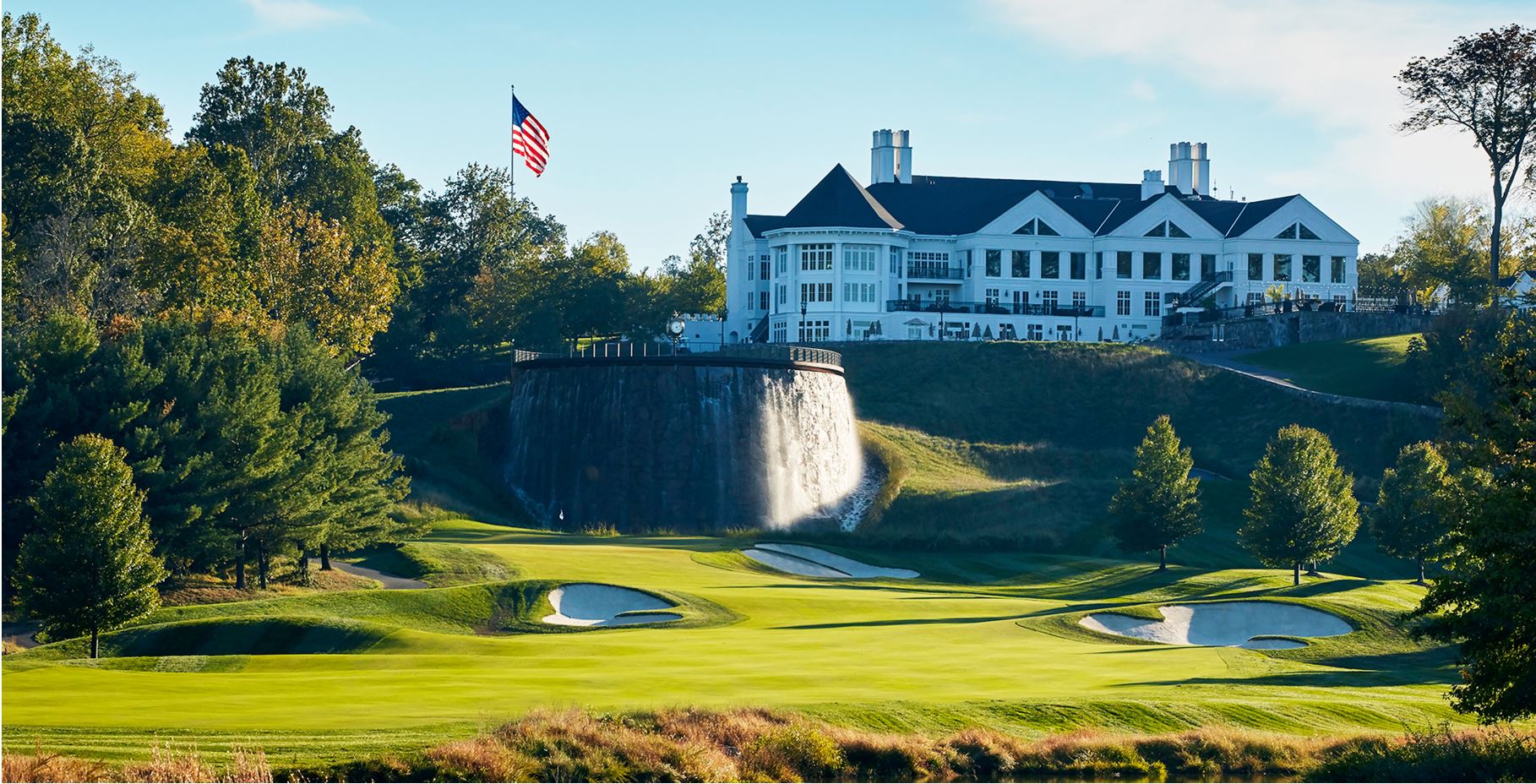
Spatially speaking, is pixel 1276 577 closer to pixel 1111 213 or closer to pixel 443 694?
pixel 443 694

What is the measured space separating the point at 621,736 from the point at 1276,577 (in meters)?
38.9

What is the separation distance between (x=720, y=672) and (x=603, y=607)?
50.9 ft

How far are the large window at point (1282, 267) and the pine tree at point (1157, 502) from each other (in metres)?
55.1

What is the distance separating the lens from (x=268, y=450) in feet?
175

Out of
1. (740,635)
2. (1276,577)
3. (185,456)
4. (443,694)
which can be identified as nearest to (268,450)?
(185,456)

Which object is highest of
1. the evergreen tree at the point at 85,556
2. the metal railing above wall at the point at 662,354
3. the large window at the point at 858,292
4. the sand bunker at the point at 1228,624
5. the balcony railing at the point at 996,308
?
the large window at the point at 858,292

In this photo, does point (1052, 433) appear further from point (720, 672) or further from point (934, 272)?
point (720, 672)

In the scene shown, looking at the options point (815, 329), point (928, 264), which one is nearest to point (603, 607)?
point (815, 329)

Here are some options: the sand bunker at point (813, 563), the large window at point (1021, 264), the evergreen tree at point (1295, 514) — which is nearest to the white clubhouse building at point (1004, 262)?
the large window at point (1021, 264)

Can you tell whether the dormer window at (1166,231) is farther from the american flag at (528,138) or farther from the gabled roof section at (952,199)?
the american flag at (528,138)

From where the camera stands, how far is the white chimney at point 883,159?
405 ft

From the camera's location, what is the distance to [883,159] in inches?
4867

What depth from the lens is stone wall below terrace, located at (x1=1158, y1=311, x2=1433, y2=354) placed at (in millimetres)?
109125

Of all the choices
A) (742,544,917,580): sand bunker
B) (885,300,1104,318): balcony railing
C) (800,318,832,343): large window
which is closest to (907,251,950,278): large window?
(885,300,1104,318): balcony railing
